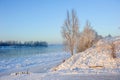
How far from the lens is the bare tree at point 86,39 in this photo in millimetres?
39062

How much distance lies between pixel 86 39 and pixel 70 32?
812 cm

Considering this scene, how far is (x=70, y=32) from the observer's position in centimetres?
3628

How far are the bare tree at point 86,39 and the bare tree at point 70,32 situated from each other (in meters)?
2.91

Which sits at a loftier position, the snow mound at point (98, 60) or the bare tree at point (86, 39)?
the bare tree at point (86, 39)

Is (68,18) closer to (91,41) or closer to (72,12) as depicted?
(72,12)

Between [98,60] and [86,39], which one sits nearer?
[98,60]

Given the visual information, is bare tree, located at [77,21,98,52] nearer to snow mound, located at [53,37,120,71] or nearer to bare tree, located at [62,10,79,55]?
bare tree, located at [62,10,79,55]

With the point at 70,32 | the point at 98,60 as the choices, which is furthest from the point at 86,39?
the point at 98,60

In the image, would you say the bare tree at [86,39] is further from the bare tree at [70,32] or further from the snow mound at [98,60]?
the snow mound at [98,60]

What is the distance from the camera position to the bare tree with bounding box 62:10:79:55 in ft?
117

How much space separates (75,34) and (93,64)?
14784mm

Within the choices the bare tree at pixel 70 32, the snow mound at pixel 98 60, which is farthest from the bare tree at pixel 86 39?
the snow mound at pixel 98 60

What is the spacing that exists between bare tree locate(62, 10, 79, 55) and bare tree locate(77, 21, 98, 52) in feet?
9.55

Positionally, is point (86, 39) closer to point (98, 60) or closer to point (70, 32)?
point (70, 32)
